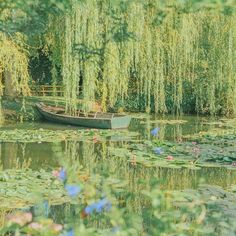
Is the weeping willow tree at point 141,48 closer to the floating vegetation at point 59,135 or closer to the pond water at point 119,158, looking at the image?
the floating vegetation at point 59,135

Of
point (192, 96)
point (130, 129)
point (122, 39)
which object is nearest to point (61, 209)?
point (122, 39)

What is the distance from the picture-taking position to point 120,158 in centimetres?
1025

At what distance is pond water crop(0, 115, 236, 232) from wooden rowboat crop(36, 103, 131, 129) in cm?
26

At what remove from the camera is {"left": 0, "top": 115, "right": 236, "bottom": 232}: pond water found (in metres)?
7.90

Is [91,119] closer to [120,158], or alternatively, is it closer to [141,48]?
[141,48]

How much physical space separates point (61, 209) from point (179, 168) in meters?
3.12

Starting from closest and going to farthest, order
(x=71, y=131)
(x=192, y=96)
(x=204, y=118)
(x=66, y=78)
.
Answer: (x=66, y=78), (x=71, y=131), (x=204, y=118), (x=192, y=96)

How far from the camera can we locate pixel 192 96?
18953 mm

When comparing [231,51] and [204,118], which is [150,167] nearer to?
[231,51]

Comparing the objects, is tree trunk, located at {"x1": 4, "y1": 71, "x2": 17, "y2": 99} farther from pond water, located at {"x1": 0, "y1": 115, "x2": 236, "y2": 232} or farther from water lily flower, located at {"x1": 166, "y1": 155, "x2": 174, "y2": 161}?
water lily flower, located at {"x1": 166, "y1": 155, "x2": 174, "y2": 161}

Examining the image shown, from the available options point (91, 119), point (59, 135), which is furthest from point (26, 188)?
point (91, 119)

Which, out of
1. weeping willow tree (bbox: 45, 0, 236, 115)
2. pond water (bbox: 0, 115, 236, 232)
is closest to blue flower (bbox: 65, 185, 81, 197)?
pond water (bbox: 0, 115, 236, 232)

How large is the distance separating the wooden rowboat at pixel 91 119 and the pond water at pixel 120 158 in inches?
10.1

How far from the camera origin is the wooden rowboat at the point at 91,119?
48.3 feet
